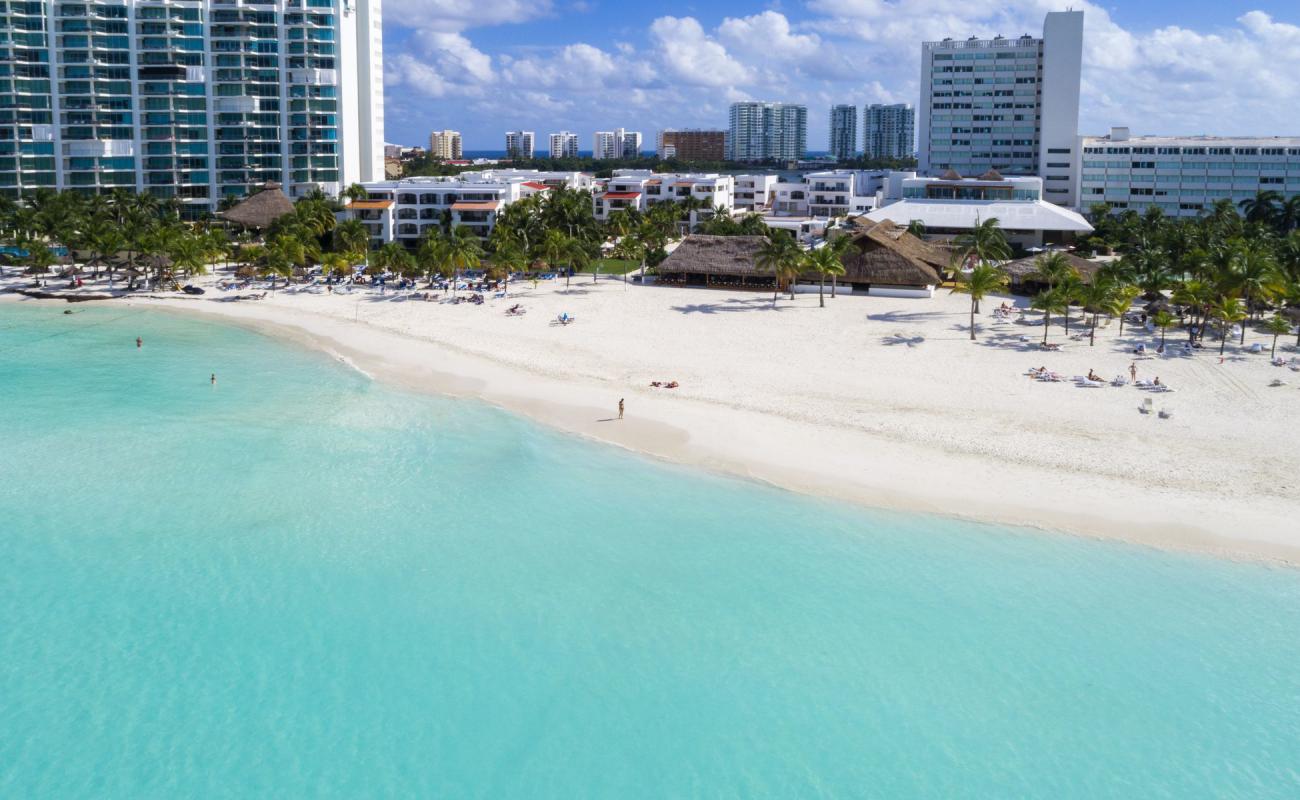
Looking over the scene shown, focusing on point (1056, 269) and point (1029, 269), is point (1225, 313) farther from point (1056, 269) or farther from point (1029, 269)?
point (1029, 269)

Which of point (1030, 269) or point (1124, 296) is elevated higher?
point (1030, 269)

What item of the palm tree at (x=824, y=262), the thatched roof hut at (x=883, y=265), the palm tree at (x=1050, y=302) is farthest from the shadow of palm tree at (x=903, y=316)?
the palm tree at (x=1050, y=302)

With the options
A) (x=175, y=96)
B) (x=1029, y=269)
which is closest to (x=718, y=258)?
(x=1029, y=269)

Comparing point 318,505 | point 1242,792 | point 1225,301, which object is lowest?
point 1242,792

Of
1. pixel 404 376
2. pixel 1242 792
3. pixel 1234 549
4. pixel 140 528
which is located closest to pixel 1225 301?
pixel 1234 549

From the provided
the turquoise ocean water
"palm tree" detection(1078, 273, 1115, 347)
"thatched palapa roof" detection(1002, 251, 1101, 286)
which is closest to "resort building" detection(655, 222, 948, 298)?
"thatched palapa roof" detection(1002, 251, 1101, 286)

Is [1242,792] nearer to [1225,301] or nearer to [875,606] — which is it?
[875,606]

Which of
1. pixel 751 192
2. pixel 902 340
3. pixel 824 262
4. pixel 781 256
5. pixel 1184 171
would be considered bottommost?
pixel 902 340
